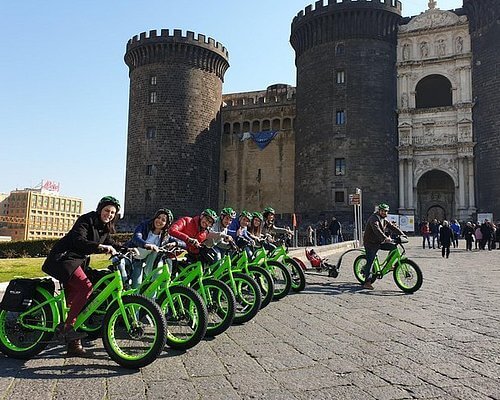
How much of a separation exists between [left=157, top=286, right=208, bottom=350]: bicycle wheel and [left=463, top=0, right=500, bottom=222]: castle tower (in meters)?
28.8

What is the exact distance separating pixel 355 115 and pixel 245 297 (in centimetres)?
2896

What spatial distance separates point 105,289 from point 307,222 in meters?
29.3

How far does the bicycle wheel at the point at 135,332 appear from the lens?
387 centimetres

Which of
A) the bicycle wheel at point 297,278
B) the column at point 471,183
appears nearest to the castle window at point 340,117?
the column at point 471,183

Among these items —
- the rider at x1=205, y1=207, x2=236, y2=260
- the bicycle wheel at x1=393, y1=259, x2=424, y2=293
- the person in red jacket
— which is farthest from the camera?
the bicycle wheel at x1=393, y1=259, x2=424, y2=293

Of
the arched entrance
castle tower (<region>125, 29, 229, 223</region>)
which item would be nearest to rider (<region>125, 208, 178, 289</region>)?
castle tower (<region>125, 29, 229, 223</region>)

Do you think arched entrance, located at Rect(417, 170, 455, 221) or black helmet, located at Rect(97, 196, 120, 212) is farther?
arched entrance, located at Rect(417, 170, 455, 221)

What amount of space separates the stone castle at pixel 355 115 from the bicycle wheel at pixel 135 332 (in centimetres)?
2878

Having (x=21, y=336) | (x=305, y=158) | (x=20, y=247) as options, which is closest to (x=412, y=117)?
(x=305, y=158)

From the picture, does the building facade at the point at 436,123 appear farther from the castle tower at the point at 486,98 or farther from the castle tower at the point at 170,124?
the castle tower at the point at 170,124

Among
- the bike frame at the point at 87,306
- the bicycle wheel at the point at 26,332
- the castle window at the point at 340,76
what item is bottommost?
the bicycle wheel at the point at 26,332

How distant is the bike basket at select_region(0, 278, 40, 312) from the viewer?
420 cm

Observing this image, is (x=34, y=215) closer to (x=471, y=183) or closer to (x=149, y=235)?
(x=471, y=183)

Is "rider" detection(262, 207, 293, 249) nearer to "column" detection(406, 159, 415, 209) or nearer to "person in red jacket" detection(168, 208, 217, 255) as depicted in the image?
"person in red jacket" detection(168, 208, 217, 255)
